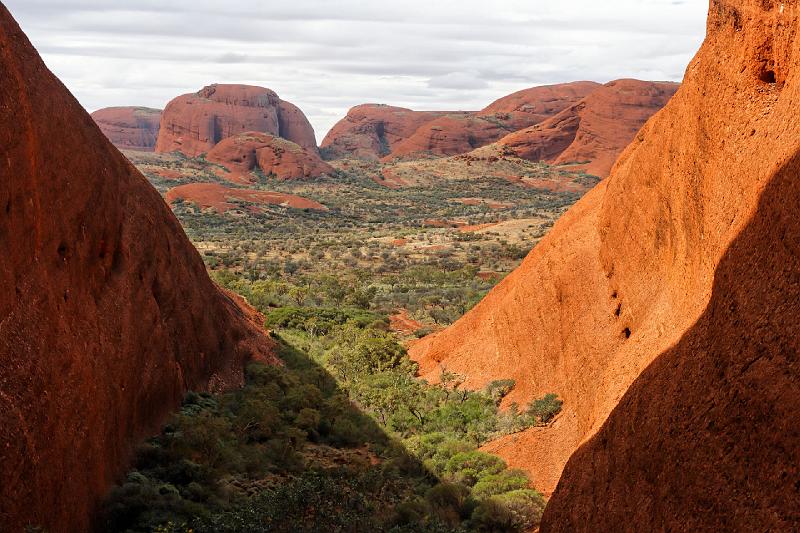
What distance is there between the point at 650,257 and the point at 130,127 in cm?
17994

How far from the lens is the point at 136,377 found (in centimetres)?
1216

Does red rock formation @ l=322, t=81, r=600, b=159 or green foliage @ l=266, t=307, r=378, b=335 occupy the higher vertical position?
red rock formation @ l=322, t=81, r=600, b=159

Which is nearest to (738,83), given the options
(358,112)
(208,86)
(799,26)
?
(799,26)

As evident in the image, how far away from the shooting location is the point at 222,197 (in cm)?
7869

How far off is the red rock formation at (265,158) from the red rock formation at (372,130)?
47.9m

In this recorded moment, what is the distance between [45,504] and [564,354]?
36.6ft

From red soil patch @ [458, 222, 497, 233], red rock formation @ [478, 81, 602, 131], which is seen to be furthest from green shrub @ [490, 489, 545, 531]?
red rock formation @ [478, 81, 602, 131]

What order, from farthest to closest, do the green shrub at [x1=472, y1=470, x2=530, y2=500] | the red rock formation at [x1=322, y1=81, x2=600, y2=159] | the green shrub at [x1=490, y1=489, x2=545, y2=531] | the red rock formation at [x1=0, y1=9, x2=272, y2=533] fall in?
the red rock formation at [x1=322, y1=81, x2=600, y2=159] → the green shrub at [x1=472, y1=470, x2=530, y2=500] → the green shrub at [x1=490, y1=489, x2=545, y2=531] → the red rock formation at [x1=0, y1=9, x2=272, y2=533]

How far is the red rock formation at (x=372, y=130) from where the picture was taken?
169125mm

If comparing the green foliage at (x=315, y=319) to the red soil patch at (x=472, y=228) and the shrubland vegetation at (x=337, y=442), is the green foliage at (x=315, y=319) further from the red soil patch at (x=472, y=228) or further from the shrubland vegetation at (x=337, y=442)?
the red soil patch at (x=472, y=228)

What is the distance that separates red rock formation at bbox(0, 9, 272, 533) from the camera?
8234mm

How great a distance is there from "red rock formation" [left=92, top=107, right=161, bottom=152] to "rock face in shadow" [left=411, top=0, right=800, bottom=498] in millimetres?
167104

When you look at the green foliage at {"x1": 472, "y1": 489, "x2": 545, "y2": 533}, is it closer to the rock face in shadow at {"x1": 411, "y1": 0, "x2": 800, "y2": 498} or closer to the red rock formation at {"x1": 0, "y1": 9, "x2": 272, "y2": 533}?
the rock face in shadow at {"x1": 411, "y1": 0, "x2": 800, "y2": 498}

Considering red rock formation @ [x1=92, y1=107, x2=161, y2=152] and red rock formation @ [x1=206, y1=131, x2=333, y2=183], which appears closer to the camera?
red rock formation @ [x1=206, y1=131, x2=333, y2=183]
